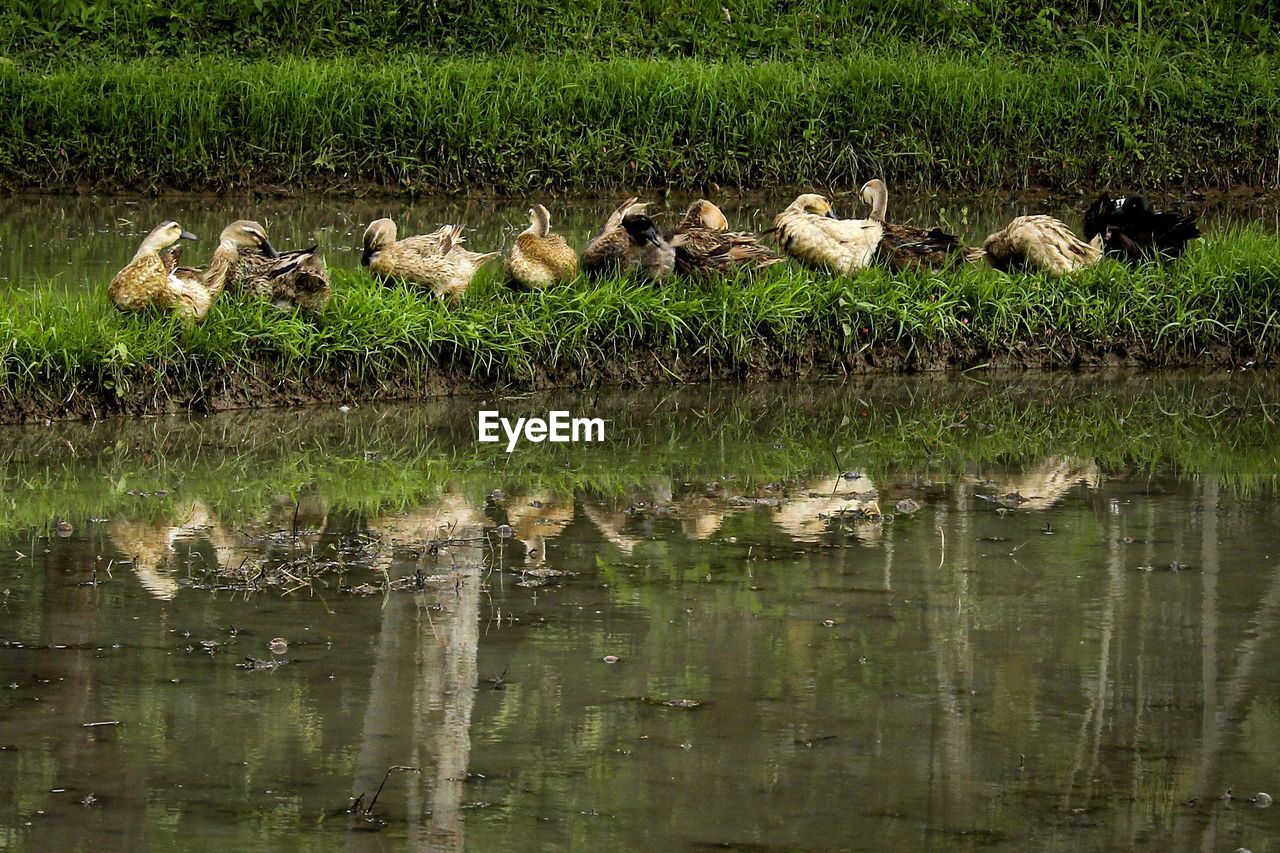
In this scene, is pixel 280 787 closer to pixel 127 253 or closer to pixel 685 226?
pixel 685 226

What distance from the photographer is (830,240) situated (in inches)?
487

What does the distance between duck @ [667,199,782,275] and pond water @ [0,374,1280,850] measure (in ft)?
5.35

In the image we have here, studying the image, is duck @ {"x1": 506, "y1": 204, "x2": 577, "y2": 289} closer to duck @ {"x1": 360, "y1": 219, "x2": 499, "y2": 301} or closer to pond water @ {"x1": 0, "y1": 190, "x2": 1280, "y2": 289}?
duck @ {"x1": 360, "y1": 219, "x2": 499, "y2": 301}

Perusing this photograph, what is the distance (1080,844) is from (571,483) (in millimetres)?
4445

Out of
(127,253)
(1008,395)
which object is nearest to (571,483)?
(1008,395)

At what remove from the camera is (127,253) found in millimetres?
14609

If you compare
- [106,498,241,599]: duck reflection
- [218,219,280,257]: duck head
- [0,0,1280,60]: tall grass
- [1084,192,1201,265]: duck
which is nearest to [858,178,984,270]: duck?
[1084,192,1201,265]: duck

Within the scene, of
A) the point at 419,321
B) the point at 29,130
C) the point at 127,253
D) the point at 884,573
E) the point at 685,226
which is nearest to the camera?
the point at 884,573

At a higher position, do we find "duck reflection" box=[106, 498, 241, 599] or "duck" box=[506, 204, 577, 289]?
"duck" box=[506, 204, 577, 289]

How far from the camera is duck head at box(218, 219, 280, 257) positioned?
11.1 meters

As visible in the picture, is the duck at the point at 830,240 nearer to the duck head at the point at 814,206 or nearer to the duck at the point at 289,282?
the duck head at the point at 814,206

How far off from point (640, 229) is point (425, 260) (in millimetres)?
1359

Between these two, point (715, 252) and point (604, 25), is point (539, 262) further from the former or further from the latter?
point (604, 25)

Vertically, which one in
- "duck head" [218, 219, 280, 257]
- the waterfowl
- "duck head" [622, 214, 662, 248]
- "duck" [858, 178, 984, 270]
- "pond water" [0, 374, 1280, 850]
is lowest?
"pond water" [0, 374, 1280, 850]
